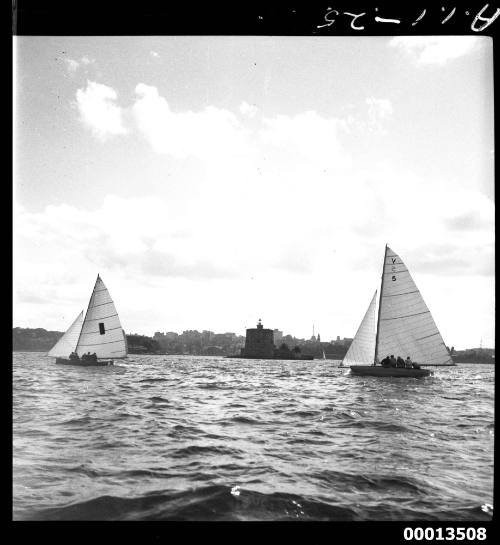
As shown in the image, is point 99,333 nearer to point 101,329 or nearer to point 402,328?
point 101,329

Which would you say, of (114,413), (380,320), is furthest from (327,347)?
(114,413)

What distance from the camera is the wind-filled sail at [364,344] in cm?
3322

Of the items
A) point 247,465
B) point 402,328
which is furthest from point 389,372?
point 247,465

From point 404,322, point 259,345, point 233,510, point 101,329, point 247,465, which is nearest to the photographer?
point 233,510

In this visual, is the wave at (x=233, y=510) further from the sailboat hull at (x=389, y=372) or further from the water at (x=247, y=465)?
the sailboat hull at (x=389, y=372)

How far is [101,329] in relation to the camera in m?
39.8

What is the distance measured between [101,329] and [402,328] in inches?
1007

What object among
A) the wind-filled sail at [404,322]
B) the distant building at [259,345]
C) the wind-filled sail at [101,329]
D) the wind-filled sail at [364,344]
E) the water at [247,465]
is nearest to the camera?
the water at [247,465]

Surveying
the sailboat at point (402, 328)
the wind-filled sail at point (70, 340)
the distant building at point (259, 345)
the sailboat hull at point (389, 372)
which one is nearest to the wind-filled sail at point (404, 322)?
the sailboat at point (402, 328)

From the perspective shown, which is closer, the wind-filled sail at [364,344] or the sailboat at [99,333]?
the wind-filled sail at [364,344]

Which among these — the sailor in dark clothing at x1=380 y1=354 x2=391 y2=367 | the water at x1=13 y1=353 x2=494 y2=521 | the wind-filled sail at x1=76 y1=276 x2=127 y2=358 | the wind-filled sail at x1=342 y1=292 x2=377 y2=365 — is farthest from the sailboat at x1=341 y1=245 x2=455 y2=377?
the wind-filled sail at x1=76 y1=276 x2=127 y2=358
